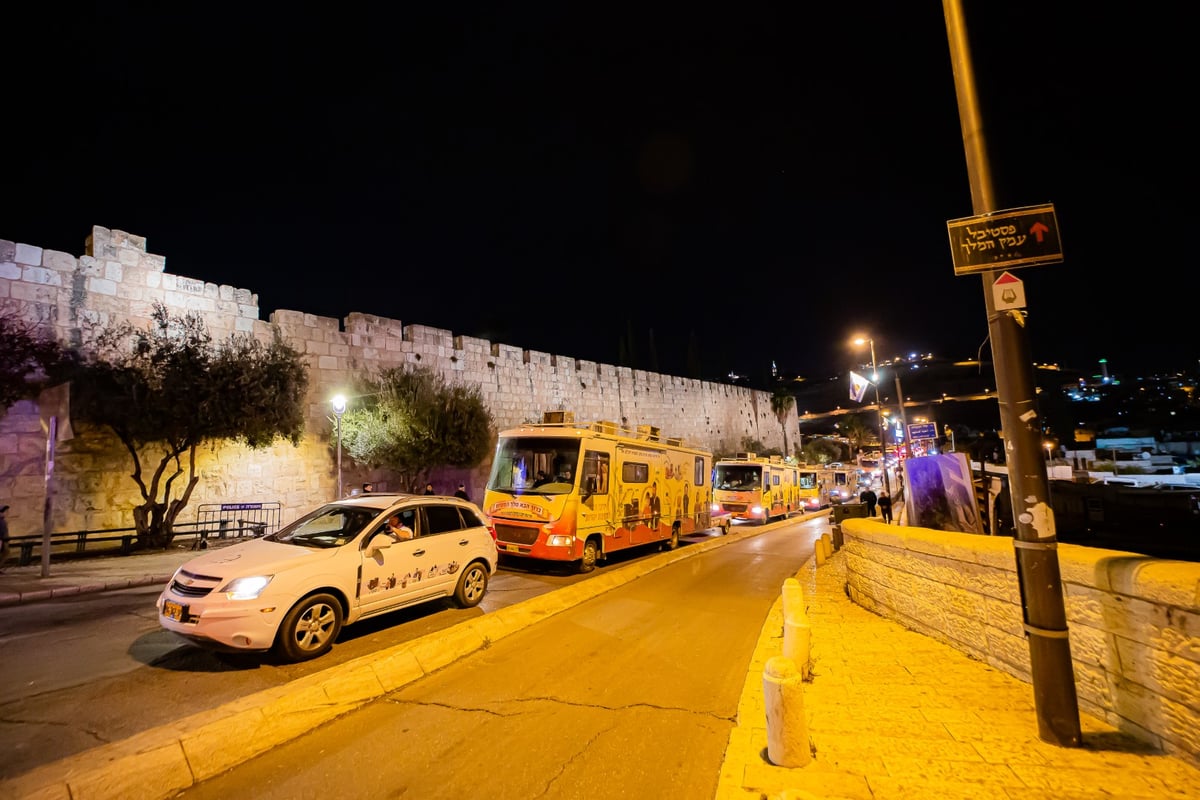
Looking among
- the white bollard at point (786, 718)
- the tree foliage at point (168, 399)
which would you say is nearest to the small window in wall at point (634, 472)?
the white bollard at point (786, 718)

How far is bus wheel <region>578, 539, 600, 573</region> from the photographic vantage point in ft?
35.9

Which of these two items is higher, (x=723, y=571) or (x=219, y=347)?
(x=219, y=347)

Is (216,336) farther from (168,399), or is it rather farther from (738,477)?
(738,477)

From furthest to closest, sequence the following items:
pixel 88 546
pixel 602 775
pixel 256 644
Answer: pixel 88 546 → pixel 256 644 → pixel 602 775

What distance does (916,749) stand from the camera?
10.9 feet

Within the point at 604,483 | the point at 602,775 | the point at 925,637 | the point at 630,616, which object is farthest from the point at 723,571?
the point at 602,775

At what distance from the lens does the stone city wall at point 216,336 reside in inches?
471

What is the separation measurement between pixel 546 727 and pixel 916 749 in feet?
8.61

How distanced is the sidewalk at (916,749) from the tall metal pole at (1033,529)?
290 mm

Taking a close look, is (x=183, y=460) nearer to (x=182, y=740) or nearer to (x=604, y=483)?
(x=604, y=483)

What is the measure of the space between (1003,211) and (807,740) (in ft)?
12.5

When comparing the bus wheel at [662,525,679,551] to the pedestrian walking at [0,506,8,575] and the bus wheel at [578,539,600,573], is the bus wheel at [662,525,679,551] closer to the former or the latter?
the bus wheel at [578,539,600,573]

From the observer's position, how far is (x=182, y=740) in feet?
11.6

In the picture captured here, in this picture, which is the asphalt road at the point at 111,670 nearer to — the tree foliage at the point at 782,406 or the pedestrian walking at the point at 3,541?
the pedestrian walking at the point at 3,541
